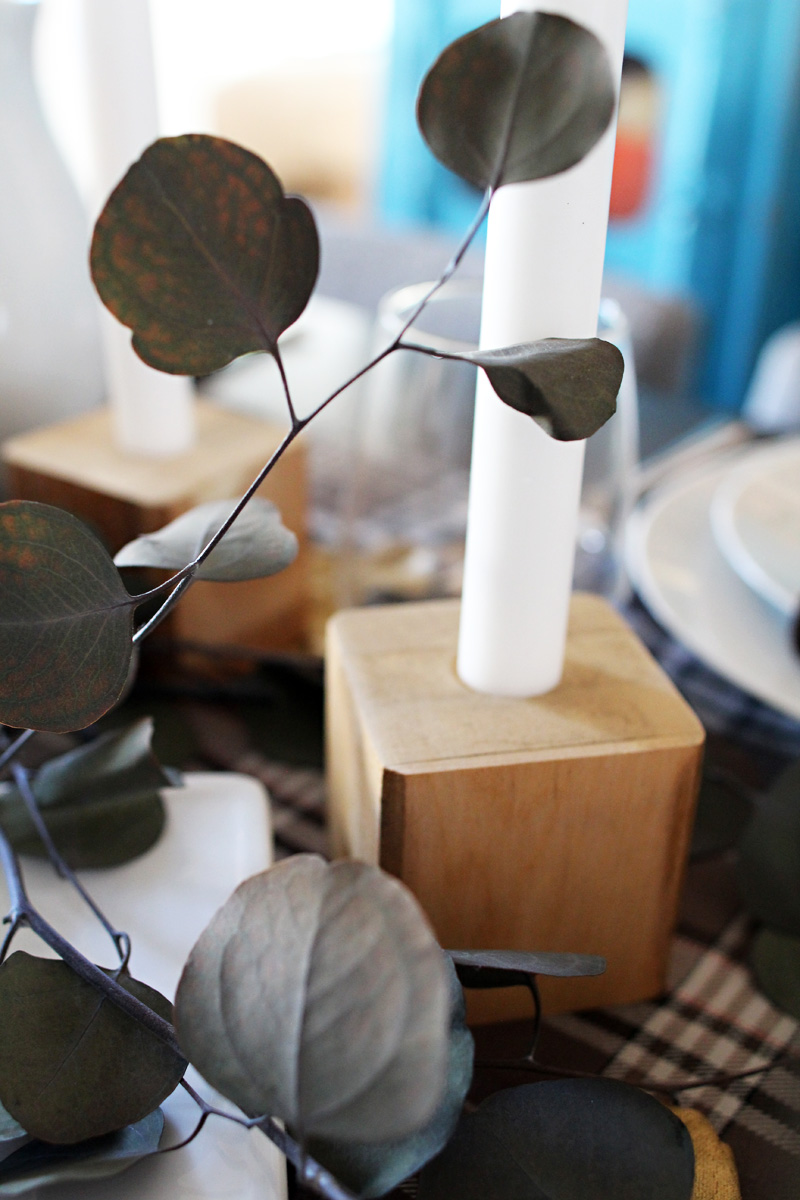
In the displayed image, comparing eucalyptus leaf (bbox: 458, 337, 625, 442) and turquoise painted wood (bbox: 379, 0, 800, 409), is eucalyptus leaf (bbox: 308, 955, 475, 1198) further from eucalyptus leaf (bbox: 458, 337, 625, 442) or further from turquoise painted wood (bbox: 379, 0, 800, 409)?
turquoise painted wood (bbox: 379, 0, 800, 409)

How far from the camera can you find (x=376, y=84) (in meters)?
2.46

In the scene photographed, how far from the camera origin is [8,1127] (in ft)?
0.67

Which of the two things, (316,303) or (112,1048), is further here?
(316,303)

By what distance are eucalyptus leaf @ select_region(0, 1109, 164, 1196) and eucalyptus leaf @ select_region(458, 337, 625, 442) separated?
16 centimetres

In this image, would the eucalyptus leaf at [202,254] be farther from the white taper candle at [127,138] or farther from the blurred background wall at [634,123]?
the blurred background wall at [634,123]

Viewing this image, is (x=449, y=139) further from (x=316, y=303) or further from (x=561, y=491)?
(x=316, y=303)

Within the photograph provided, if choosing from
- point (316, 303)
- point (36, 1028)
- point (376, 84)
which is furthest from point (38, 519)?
point (376, 84)

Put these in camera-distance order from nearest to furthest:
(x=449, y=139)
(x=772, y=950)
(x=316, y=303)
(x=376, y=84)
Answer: (x=449, y=139) < (x=772, y=950) < (x=316, y=303) < (x=376, y=84)

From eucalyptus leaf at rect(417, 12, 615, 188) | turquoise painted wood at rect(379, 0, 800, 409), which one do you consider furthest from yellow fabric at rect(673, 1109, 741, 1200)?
turquoise painted wood at rect(379, 0, 800, 409)

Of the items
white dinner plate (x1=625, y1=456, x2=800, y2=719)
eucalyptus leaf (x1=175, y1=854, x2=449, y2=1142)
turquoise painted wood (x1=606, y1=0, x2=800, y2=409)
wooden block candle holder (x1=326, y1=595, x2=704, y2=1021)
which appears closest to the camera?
eucalyptus leaf (x1=175, y1=854, x2=449, y2=1142)

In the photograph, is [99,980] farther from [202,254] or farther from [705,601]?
[705,601]

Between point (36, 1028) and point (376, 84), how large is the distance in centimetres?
260

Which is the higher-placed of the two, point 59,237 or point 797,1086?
point 59,237

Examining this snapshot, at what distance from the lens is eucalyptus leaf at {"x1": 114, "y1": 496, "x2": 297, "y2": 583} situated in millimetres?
252
